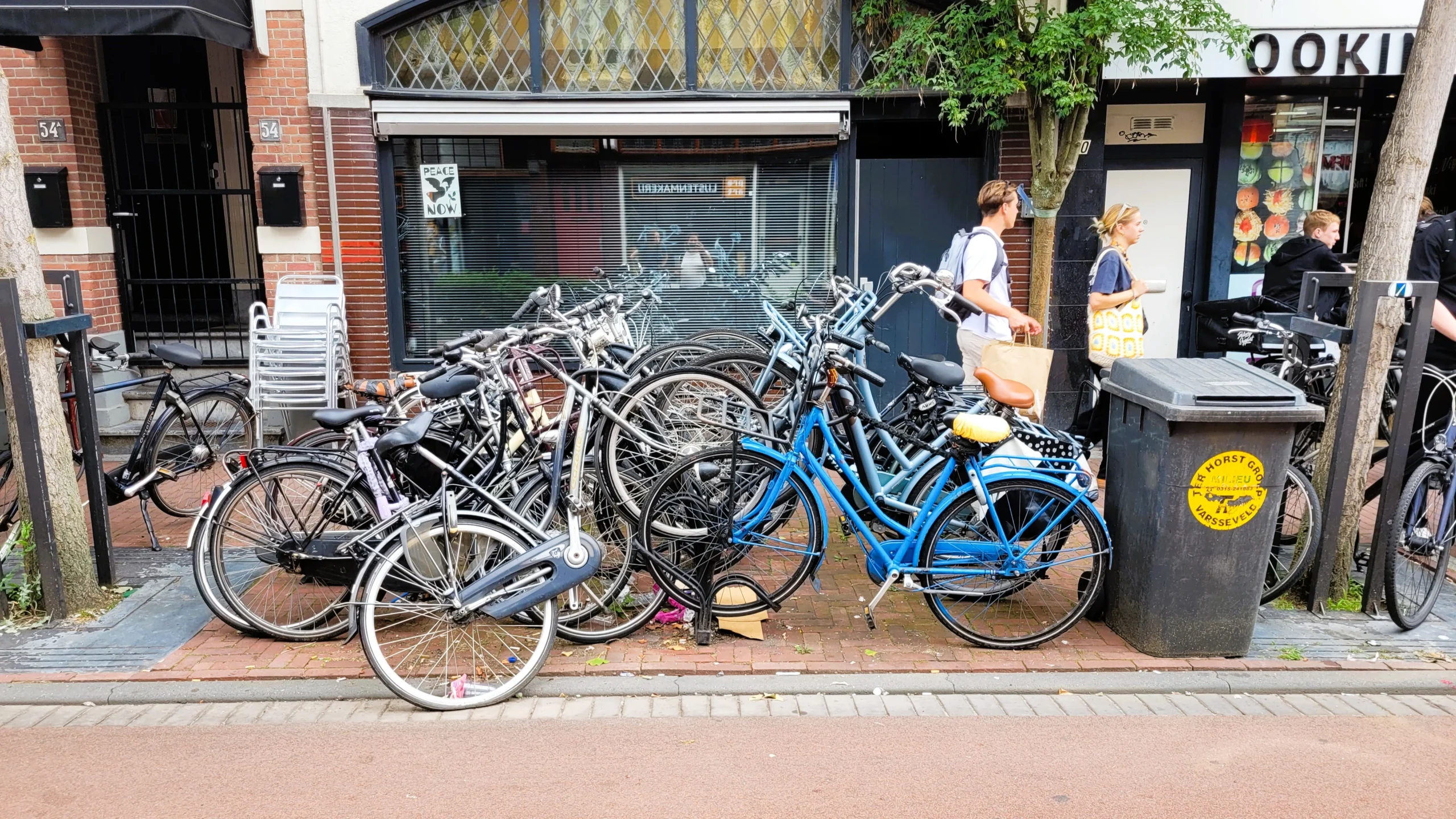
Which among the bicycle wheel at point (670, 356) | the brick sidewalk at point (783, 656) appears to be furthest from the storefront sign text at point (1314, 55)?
the brick sidewalk at point (783, 656)

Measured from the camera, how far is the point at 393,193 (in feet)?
28.7

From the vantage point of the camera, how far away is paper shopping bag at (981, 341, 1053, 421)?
5.76 meters

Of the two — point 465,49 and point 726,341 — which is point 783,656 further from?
point 465,49

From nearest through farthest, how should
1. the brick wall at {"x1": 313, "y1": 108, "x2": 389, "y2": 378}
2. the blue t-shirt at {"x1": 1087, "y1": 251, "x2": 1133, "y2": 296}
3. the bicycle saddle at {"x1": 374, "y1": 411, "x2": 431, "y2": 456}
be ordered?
the bicycle saddle at {"x1": 374, "y1": 411, "x2": 431, "y2": 456}
the blue t-shirt at {"x1": 1087, "y1": 251, "x2": 1133, "y2": 296}
the brick wall at {"x1": 313, "y1": 108, "x2": 389, "y2": 378}

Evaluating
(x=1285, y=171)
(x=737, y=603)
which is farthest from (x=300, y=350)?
(x=1285, y=171)

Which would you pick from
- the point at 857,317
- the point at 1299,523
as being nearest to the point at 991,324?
the point at 857,317

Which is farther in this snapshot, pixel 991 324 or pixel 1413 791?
pixel 991 324

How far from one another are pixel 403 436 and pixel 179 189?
5996 mm

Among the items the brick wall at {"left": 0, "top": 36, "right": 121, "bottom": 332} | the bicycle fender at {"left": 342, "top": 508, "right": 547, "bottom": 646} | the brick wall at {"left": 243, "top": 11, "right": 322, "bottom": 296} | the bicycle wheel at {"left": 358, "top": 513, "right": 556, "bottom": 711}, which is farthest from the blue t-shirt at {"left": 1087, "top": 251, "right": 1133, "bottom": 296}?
the brick wall at {"left": 0, "top": 36, "right": 121, "bottom": 332}

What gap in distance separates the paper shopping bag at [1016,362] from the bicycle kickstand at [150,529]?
16.0ft

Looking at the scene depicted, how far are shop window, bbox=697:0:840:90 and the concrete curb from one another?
5.45 m

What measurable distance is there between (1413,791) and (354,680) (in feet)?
13.6

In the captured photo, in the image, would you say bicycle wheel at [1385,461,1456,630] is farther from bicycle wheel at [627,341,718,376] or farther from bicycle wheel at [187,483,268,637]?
bicycle wheel at [187,483,268,637]

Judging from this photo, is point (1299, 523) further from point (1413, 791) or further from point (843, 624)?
point (843, 624)
